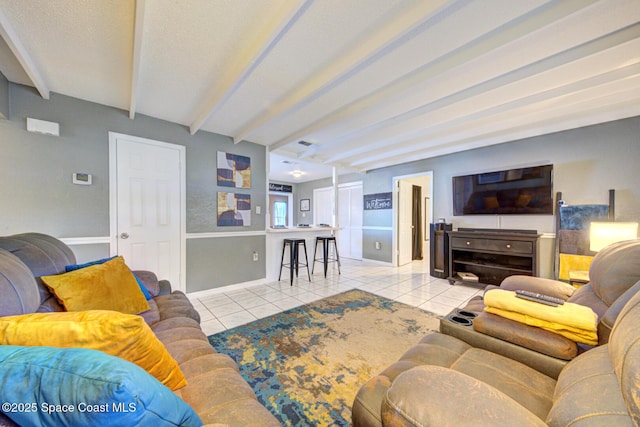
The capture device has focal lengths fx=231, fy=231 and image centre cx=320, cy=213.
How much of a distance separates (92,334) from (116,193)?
2793mm

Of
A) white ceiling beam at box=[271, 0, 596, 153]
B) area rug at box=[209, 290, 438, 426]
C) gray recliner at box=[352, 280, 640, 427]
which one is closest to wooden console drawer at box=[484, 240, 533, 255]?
area rug at box=[209, 290, 438, 426]

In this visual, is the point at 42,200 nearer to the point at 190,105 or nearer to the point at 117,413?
the point at 190,105

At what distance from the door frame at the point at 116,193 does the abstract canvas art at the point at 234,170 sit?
51 centimetres

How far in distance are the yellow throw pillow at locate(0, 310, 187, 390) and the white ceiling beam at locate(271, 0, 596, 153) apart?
249cm

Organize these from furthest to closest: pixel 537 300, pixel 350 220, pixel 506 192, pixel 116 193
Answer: pixel 350 220 < pixel 506 192 < pixel 116 193 < pixel 537 300

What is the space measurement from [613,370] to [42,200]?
4.08 meters

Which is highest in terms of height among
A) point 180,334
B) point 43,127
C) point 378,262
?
point 43,127

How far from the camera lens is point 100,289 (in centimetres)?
152

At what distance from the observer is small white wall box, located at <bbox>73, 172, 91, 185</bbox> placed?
252 centimetres

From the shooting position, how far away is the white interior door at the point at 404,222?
5.37 m

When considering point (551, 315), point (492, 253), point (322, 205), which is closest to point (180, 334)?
point (551, 315)

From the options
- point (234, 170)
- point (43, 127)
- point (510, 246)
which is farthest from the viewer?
point (234, 170)

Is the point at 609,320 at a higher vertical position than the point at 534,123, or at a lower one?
lower

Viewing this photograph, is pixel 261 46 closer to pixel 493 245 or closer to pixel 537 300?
pixel 537 300
